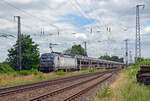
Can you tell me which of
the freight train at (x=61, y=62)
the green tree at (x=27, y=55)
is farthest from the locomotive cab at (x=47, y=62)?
the green tree at (x=27, y=55)

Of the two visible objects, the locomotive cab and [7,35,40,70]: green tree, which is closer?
the locomotive cab

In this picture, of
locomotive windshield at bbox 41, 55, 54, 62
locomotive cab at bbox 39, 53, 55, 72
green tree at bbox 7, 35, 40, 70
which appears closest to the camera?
locomotive cab at bbox 39, 53, 55, 72

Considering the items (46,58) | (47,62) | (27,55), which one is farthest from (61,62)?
(27,55)

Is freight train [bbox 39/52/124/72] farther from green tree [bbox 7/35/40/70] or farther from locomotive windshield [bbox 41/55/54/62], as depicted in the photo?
green tree [bbox 7/35/40/70]

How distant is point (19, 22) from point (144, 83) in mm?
23872

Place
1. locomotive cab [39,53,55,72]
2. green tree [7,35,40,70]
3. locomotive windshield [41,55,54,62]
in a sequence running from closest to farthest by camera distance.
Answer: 1. locomotive cab [39,53,55,72]
2. locomotive windshield [41,55,54,62]
3. green tree [7,35,40,70]

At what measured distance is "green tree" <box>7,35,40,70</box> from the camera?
53.9 m

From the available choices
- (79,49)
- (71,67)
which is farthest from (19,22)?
(79,49)

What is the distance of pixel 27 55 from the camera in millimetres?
54188

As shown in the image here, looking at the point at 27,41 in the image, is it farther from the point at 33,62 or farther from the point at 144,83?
the point at 144,83

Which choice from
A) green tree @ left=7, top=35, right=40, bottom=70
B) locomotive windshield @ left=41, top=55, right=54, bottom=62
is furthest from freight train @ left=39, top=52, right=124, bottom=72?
green tree @ left=7, top=35, right=40, bottom=70

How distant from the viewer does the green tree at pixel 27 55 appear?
53.9 meters

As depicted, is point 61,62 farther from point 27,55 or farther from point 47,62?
point 27,55

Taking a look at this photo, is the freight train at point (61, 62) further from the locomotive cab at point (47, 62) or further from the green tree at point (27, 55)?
the green tree at point (27, 55)
